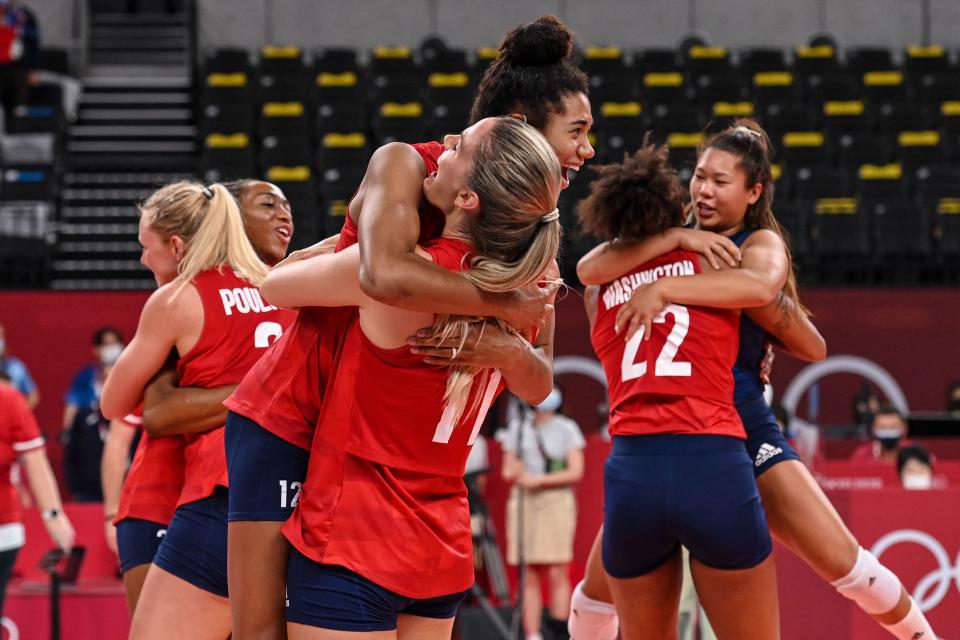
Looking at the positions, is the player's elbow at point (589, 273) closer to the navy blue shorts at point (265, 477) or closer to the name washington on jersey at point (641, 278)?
the name washington on jersey at point (641, 278)

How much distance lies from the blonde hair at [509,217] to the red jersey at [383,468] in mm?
67

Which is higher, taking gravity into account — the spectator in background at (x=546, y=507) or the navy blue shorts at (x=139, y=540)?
the navy blue shorts at (x=139, y=540)

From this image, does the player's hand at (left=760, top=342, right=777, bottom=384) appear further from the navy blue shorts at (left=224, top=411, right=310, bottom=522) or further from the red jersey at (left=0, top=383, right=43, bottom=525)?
the red jersey at (left=0, top=383, right=43, bottom=525)

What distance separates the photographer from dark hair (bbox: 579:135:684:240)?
4.02 metres

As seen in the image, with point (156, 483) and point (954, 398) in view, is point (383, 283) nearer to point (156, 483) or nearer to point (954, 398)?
point (156, 483)

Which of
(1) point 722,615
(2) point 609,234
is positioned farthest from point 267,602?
(2) point 609,234

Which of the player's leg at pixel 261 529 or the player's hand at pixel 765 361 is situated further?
the player's hand at pixel 765 361

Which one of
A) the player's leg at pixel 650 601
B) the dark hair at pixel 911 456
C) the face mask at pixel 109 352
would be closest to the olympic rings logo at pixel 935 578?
the dark hair at pixel 911 456

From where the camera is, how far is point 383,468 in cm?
268

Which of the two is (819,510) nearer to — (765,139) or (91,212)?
(765,139)

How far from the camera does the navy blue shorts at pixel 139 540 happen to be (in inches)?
151

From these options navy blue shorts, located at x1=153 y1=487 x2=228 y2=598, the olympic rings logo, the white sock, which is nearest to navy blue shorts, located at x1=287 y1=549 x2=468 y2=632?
navy blue shorts, located at x1=153 y1=487 x2=228 y2=598

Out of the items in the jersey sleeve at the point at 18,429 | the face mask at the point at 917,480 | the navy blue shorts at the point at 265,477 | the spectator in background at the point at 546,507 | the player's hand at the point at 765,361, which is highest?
the player's hand at the point at 765,361

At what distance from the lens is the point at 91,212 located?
15.3 metres
